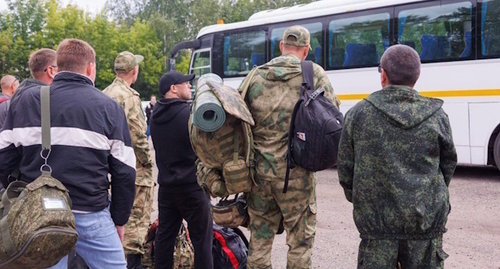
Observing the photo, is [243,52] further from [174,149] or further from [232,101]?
[232,101]

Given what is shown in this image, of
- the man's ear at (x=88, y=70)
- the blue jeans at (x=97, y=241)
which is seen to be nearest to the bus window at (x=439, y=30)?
the man's ear at (x=88, y=70)

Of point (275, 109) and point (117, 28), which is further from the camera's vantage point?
point (117, 28)

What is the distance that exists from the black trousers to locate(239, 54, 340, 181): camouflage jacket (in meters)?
0.87

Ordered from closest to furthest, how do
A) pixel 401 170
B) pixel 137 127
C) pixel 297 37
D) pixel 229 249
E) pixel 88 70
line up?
pixel 401 170 → pixel 88 70 → pixel 297 37 → pixel 229 249 → pixel 137 127

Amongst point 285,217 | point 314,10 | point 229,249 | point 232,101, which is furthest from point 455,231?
point 314,10

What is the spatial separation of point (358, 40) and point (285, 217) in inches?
353

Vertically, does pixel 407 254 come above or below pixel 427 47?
below

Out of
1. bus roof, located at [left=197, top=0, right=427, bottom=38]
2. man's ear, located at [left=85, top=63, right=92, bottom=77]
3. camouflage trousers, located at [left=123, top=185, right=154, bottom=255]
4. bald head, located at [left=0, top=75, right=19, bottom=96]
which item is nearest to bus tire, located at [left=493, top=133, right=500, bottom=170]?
bus roof, located at [left=197, top=0, right=427, bottom=38]

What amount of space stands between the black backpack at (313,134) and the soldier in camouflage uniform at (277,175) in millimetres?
136

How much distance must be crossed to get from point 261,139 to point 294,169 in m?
0.33

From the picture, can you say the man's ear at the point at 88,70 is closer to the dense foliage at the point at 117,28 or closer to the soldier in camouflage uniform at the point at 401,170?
the soldier in camouflage uniform at the point at 401,170

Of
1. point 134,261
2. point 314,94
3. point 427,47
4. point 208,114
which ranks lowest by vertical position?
point 134,261

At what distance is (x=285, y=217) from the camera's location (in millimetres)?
3875

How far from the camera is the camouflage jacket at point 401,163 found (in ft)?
9.82
